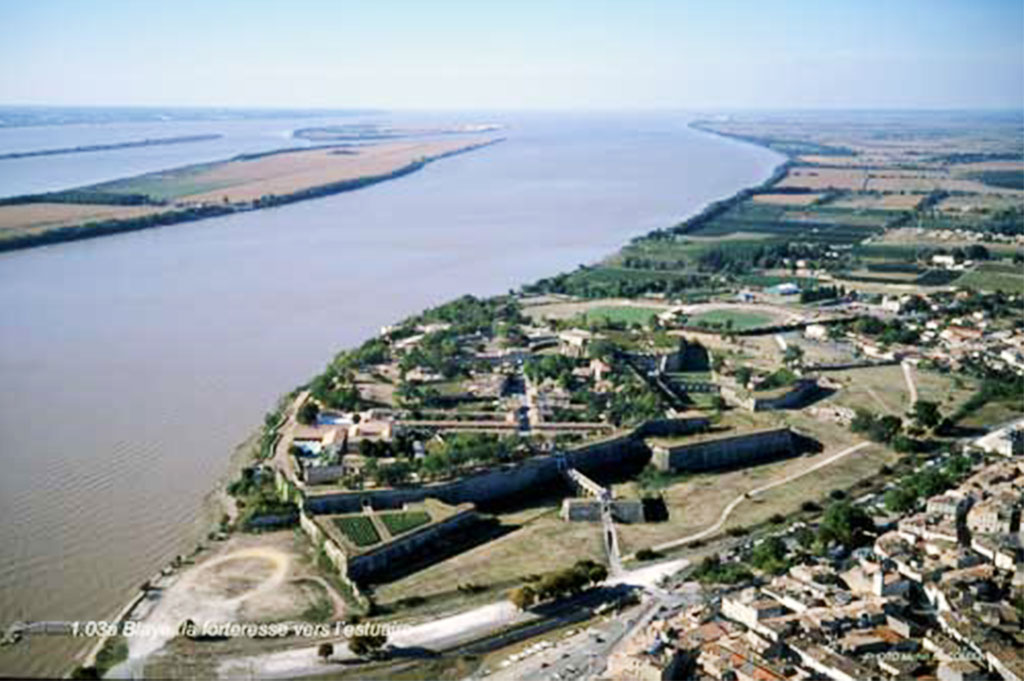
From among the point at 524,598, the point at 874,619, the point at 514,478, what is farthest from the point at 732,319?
the point at 524,598

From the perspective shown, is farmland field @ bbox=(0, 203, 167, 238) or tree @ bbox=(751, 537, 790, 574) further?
farmland field @ bbox=(0, 203, 167, 238)

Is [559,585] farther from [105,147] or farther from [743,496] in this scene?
[105,147]

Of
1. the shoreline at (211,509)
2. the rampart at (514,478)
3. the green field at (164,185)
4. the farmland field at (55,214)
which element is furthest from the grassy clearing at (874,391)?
the green field at (164,185)

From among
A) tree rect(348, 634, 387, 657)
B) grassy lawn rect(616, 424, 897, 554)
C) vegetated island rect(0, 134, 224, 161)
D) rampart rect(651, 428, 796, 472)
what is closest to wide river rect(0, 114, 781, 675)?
tree rect(348, 634, 387, 657)

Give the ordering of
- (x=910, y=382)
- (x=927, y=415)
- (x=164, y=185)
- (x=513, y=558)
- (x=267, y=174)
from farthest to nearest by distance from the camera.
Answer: (x=267, y=174), (x=164, y=185), (x=910, y=382), (x=927, y=415), (x=513, y=558)

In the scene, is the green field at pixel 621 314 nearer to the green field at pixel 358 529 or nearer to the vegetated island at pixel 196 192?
the green field at pixel 358 529

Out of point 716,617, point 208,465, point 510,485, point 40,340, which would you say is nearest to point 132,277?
point 40,340

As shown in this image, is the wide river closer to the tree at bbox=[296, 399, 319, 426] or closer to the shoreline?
the shoreline
